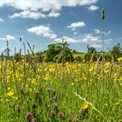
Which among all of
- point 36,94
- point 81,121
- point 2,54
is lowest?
point 81,121

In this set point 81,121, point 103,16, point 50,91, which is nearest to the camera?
point 103,16

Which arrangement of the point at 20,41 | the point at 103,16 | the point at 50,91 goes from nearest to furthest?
the point at 103,16 < the point at 20,41 < the point at 50,91

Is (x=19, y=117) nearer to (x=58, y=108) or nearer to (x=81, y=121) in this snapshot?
(x=58, y=108)

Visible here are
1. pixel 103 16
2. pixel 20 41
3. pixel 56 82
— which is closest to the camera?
pixel 103 16

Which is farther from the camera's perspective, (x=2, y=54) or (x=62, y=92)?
(x=62, y=92)

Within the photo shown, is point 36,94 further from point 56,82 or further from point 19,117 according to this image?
point 56,82

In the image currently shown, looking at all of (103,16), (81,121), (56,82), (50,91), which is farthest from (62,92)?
(103,16)

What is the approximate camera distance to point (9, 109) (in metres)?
4.58

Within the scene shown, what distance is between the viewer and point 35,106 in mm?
4484

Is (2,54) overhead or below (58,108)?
overhead

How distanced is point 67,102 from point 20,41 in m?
1.45

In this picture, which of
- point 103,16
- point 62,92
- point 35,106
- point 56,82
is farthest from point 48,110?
point 56,82

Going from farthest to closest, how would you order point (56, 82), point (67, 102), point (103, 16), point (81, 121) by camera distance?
1. point (56, 82)
2. point (67, 102)
3. point (81, 121)
4. point (103, 16)

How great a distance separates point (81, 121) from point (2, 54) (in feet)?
4.64
